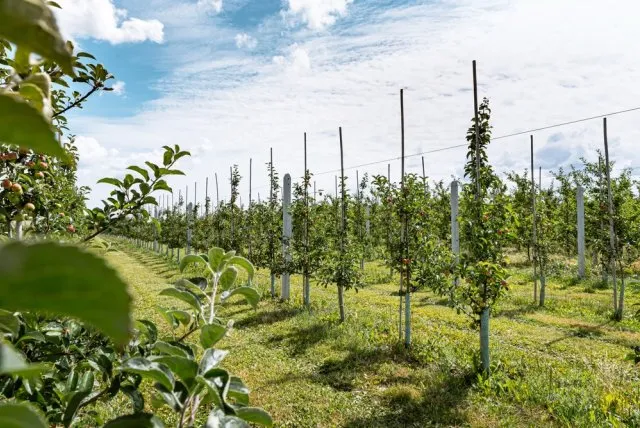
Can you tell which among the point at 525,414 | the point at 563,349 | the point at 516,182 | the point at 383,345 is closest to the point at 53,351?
the point at 525,414

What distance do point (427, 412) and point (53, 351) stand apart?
16.8 ft

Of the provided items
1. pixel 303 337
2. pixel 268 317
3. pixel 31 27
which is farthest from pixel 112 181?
pixel 268 317

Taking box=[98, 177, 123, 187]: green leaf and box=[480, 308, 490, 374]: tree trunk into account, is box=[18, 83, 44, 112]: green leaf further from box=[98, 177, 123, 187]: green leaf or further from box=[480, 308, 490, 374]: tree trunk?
box=[480, 308, 490, 374]: tree trunk

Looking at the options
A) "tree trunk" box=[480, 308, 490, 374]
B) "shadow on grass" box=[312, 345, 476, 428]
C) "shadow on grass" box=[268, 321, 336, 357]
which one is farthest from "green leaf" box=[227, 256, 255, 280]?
"shadow on grass" box=[268, 321, 336, 357]

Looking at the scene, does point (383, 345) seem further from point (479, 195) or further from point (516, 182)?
point (516, 182)

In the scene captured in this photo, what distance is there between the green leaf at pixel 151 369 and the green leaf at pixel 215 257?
24cm

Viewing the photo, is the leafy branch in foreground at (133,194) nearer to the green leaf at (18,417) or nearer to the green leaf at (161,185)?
the green leaf at (161,185)

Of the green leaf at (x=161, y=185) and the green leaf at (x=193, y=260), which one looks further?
the green leaf at (x=161, y=185)

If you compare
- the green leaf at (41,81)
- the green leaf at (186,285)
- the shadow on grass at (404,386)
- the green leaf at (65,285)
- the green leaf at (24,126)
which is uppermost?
the green leaf at (41,81)

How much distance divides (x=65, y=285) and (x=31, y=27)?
17cm

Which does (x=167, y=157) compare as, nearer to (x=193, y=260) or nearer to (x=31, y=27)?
(x=193, y=260)

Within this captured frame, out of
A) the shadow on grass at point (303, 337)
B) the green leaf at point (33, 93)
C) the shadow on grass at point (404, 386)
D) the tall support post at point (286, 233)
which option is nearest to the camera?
the green leaf at point (33, 93)

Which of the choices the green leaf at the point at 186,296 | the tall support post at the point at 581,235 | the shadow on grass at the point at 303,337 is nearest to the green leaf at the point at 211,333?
the green leaf at the point at 186,296

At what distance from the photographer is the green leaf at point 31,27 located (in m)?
0.28
